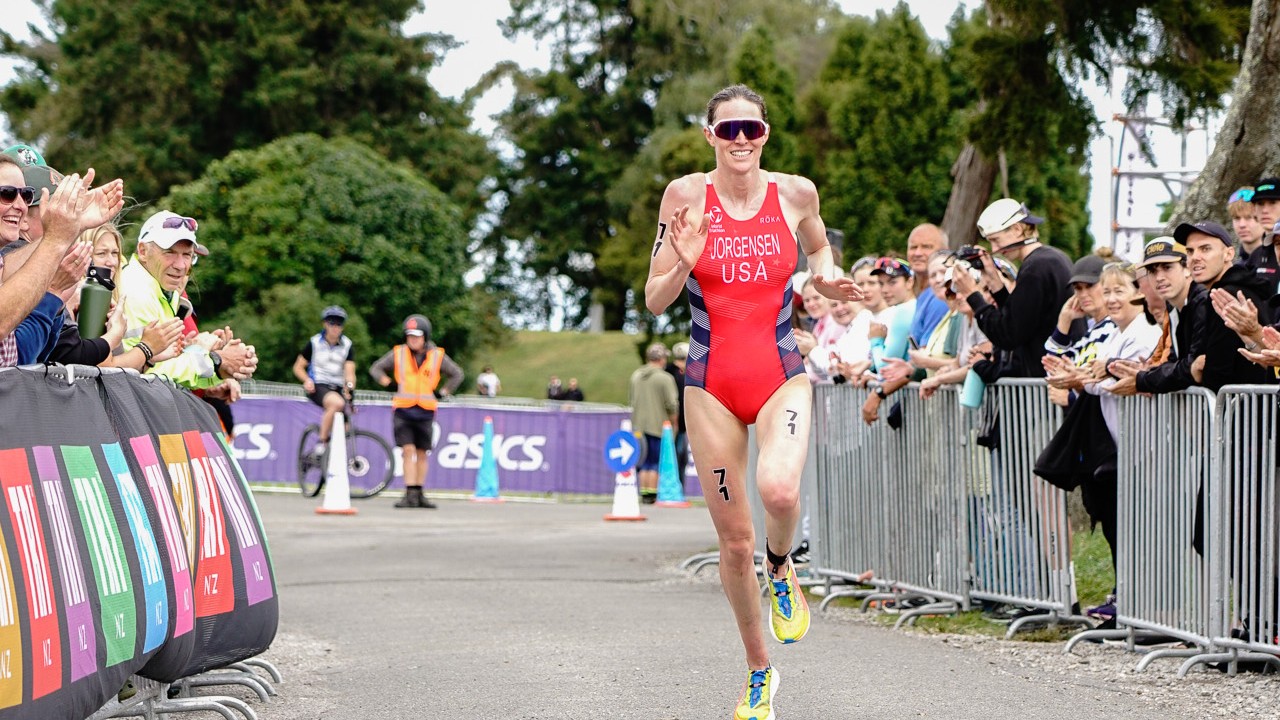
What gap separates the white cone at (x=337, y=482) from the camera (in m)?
20.6

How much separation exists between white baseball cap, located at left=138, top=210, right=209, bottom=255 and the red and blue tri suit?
3670 millimetres

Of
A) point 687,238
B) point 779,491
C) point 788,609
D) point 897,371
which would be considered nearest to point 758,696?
point 788,609

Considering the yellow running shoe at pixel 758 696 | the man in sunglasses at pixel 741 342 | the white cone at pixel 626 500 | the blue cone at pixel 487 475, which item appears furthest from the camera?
the blue cone at pixel 487 475

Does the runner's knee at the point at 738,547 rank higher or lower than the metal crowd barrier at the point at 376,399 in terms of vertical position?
lower

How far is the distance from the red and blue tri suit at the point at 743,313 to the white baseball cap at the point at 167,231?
12.0 feet

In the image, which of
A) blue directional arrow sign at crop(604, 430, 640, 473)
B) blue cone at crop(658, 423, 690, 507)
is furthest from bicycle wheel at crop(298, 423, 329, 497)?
blue cone at crop(658, 423, 690, 507)

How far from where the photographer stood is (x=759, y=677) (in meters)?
6.68

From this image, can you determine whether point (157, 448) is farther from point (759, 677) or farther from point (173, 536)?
point (759, 677)

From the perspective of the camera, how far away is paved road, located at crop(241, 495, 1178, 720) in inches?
286

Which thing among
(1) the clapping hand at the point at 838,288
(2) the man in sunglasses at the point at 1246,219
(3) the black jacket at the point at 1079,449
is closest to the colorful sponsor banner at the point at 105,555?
(1) the clapping hand at the point at 838,288

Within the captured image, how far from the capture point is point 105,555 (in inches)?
235

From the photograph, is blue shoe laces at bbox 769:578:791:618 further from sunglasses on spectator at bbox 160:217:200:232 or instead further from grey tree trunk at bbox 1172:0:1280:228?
grey tree trunk at bbox 1172:0:1280:228

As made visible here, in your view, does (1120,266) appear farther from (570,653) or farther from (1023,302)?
(570,653)

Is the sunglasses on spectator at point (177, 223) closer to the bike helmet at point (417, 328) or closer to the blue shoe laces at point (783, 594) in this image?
the blue shoe laces at point (783, 594)
